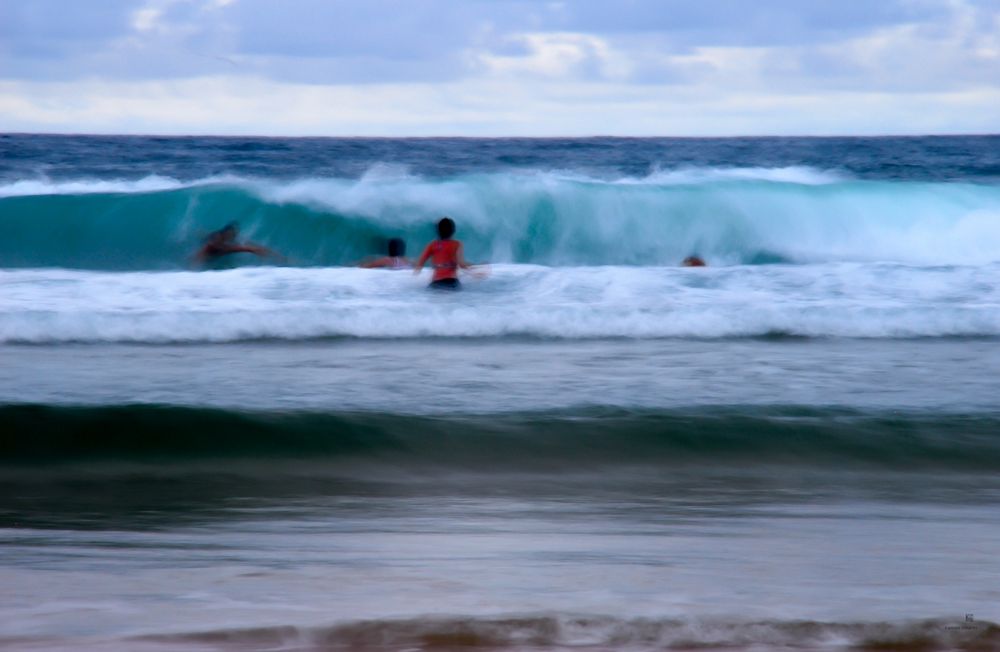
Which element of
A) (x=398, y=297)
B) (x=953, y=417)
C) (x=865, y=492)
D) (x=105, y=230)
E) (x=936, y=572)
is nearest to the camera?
(x=936, y=572)

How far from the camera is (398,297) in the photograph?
33.0 ft

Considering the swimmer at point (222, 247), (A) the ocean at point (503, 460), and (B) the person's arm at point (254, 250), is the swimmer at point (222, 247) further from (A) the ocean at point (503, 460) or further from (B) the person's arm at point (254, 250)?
(A) the ocean at point (503, 460)

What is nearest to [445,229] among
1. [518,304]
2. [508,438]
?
[518,304]

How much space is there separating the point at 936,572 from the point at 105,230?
1526cm

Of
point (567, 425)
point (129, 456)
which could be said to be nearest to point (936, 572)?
point (567, 425)

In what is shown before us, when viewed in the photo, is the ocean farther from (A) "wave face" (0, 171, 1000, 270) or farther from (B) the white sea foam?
(A) "wave face" (0, 171, 1000, 270)

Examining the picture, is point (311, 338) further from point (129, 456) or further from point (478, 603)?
point (478, 603)

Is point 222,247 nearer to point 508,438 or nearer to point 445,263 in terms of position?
point 445,263

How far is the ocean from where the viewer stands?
10.6 feet

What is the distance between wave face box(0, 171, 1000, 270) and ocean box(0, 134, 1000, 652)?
5.06 metres

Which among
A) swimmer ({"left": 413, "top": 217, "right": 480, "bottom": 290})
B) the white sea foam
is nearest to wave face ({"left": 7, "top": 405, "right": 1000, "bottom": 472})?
the white sea foam

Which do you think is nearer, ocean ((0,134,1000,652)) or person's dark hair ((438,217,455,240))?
ocean ((0,134,1000,652))

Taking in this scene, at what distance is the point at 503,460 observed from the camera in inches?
211

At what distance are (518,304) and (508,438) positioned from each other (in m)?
3.99
